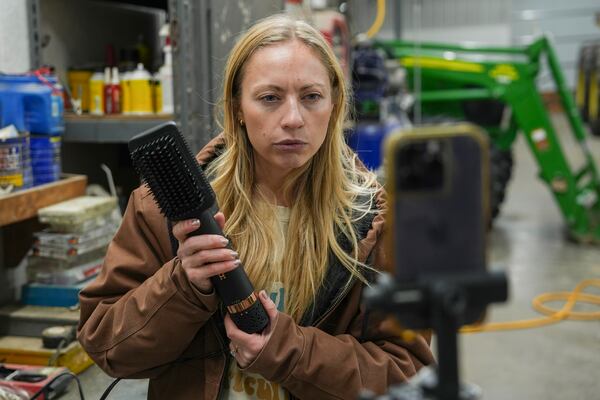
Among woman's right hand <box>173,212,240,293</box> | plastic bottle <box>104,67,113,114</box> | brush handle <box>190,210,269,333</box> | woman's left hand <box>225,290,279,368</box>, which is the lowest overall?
woman's left hand <box>225,290,279,368</box>

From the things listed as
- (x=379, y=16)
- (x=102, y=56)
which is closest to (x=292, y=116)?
(x=102, y=56)

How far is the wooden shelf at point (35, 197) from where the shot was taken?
167 cm

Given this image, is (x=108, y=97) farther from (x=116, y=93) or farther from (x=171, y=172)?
(x=171, y=172)

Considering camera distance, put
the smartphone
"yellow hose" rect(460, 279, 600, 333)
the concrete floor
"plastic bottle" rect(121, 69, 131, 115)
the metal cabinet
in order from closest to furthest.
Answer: the smartphone → the metal cabinet → "plastic bottle" rect(121, 69, 131, 115) → the concrete floor → "yellow hose" rect(460, 279, 600, 333)

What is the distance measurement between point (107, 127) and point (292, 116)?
1.11 m

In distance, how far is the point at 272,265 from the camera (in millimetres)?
1312

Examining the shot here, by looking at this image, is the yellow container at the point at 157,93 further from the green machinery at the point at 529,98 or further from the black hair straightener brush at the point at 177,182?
the green machinery at the point at 529,98

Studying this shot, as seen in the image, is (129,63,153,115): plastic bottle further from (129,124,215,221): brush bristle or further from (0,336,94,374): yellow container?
(129,124,215,221): brush bristle

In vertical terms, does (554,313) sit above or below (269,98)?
below

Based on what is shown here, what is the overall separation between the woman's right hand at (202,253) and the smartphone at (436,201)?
0.55 metres

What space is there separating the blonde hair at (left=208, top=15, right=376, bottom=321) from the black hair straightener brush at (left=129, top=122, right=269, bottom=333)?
222 mm

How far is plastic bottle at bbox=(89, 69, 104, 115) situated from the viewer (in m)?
2.24

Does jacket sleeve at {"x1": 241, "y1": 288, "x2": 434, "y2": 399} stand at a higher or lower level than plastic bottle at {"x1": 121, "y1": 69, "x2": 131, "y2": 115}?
lower

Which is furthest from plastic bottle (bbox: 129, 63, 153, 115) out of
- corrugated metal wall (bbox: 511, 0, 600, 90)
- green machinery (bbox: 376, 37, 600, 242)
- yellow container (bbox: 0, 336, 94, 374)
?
corrugated metal wall (bbox: 511, 0, 600, 90)
